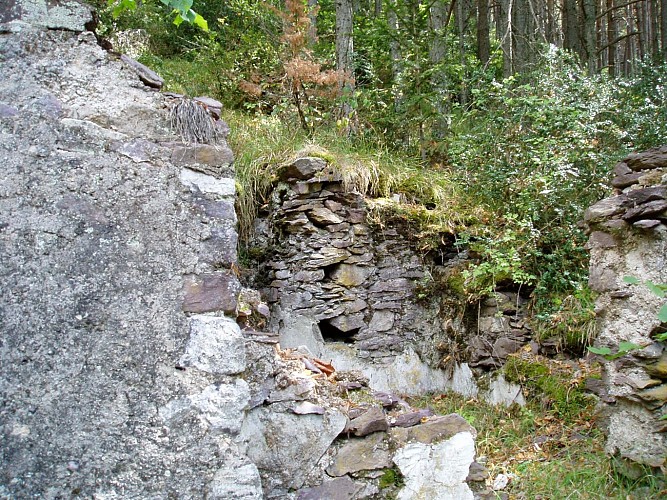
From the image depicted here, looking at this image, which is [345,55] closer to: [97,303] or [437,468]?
[437,468]

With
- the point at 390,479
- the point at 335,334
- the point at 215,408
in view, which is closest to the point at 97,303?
the point at 215,408

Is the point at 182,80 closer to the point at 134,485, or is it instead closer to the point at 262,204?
the point at 262,204

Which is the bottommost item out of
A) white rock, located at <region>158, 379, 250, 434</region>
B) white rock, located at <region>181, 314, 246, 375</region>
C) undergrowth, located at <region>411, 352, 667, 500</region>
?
undergrowth, located at <region>411, 352, 667, 500</region>

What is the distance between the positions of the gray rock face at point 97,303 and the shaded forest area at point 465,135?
329 cm

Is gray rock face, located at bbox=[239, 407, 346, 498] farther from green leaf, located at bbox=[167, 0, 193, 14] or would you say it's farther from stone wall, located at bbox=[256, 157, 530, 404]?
stone wall, located at bbox=[256, 157, 530, 404]

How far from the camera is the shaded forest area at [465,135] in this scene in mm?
5789

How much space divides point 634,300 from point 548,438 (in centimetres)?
141

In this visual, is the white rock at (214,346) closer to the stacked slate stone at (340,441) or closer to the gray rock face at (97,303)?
the gray rock face at (97,303)

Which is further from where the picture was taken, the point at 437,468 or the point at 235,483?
the point at 437,468

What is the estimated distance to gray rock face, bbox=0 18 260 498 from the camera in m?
2.09

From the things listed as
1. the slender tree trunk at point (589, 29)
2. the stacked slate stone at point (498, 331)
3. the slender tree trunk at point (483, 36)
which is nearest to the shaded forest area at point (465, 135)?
the stacked slate stone at point (498, 331)

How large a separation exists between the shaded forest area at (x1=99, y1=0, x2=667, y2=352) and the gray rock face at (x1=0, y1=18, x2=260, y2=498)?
129 inches

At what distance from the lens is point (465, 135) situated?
22.4 ft

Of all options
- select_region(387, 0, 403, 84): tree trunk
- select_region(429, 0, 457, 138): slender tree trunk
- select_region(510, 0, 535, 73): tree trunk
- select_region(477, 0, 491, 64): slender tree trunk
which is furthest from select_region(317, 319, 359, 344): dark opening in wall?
select_region(477, 0, 491, 64): slender tree trunk
